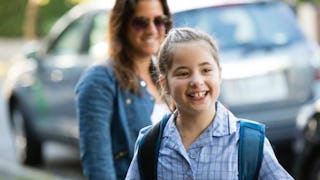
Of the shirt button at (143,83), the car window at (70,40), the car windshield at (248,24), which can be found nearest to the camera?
the shirt button at (143,83)

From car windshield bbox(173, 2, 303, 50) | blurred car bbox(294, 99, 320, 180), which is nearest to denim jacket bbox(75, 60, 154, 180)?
blurred car bbox(294, 99, 320, 180)

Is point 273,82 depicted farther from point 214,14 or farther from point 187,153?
point 187,153

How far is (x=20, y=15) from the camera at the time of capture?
33281mm

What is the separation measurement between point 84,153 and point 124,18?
1.90 feet

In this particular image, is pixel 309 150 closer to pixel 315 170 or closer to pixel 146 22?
pixel 315 170

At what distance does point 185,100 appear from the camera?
2814mm

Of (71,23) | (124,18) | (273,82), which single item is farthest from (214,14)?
(124,18)

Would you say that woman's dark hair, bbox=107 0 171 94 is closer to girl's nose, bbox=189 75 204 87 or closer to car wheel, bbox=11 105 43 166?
girl's nose, bbox=189 75 204 87

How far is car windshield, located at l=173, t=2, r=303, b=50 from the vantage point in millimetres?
8602

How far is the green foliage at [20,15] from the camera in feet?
105

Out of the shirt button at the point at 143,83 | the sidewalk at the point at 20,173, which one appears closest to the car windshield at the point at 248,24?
the sidewalk at the point at 20,173

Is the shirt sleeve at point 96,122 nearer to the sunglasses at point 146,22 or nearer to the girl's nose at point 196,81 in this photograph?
the sunglasses at point 146,22

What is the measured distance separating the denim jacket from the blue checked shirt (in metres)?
0.84

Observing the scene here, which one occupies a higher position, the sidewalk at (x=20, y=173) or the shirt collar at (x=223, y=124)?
the shirt collar at (x=223, y=124)
